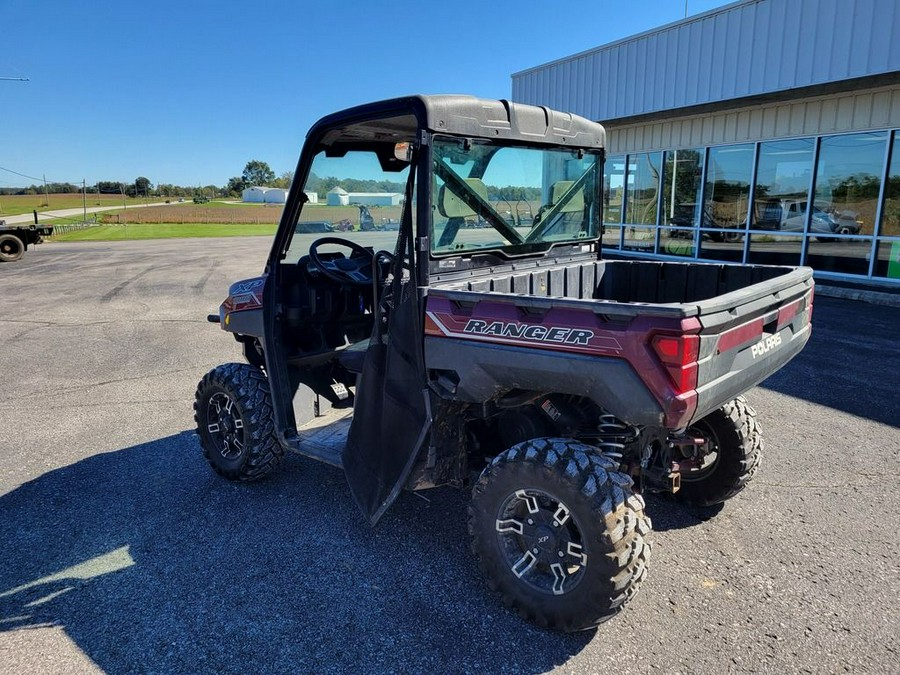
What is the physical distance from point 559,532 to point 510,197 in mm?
1829

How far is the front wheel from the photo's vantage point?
252 cm

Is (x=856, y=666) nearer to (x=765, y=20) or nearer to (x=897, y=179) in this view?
(x=897, y=179)

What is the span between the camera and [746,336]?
2.66 metres

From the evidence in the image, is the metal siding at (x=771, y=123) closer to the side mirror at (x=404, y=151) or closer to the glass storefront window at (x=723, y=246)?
the glass storefront window at (x=723, y=246)

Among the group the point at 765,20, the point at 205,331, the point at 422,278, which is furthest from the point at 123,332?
the point at 765,20

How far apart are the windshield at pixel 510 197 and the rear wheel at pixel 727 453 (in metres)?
1.40

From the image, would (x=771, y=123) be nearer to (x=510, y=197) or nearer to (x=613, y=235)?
(x=613, y=235)

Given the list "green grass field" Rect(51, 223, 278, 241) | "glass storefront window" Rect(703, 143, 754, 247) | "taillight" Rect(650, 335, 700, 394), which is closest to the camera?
"taillight" Rect(650, 335, 700, 394)

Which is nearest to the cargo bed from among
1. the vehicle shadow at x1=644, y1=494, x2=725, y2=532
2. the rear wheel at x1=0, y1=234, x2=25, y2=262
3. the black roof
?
the black roof

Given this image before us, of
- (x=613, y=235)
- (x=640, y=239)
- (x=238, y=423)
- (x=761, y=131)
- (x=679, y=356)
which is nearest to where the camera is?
(x=679, y=356)

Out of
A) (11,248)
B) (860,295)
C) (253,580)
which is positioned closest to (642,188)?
(860,295)

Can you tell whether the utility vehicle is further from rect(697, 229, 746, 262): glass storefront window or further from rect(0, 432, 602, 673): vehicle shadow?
rect(697, 229, 746, 262): glass storefront window

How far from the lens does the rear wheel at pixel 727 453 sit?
11.4 feet

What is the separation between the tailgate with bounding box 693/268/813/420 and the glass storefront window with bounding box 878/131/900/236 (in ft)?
30.4
